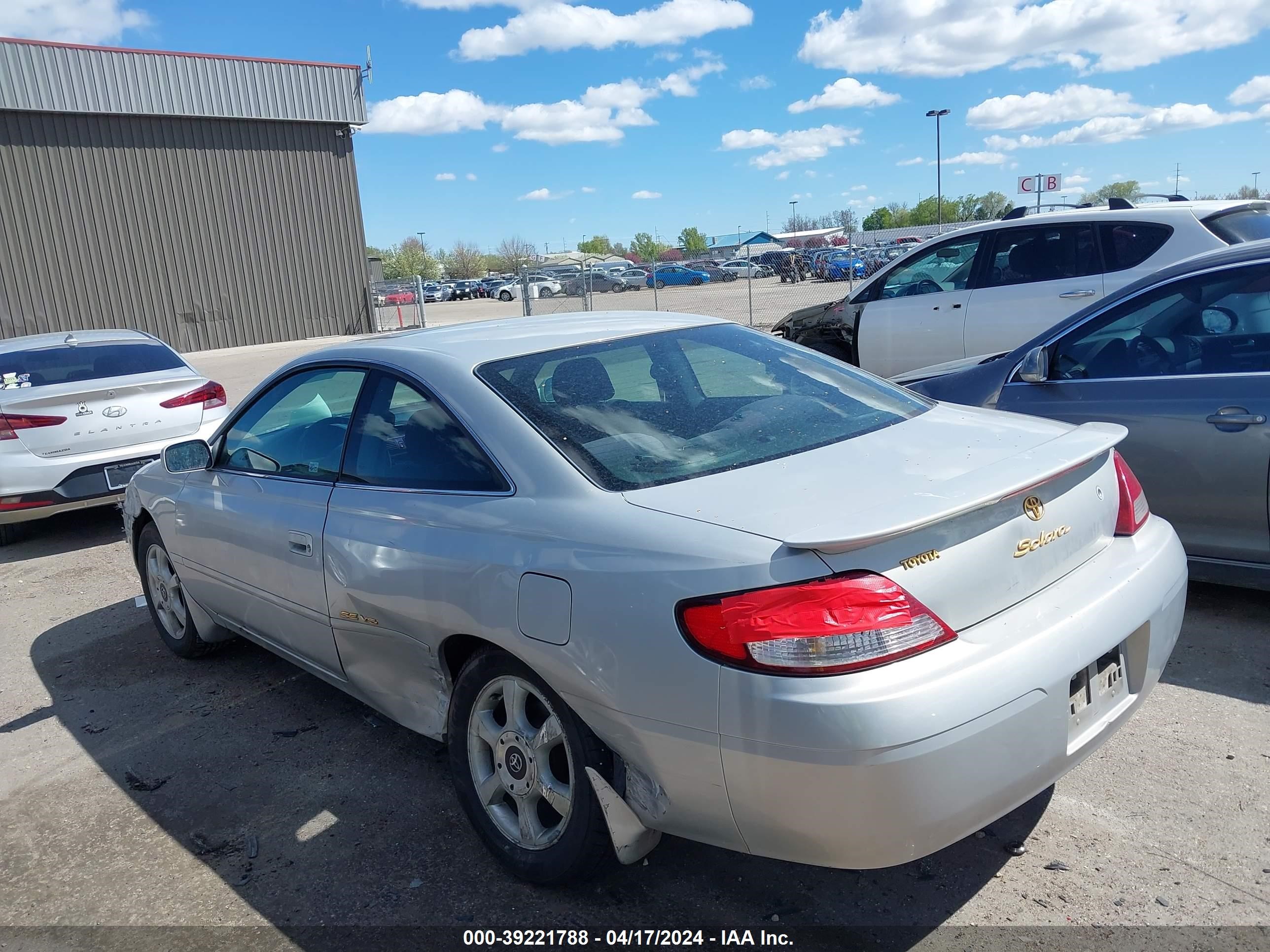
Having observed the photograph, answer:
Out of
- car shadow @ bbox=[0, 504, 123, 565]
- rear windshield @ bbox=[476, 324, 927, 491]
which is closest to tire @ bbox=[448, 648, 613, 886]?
rear windshield @ bbox=[476, 324, 927, 491]

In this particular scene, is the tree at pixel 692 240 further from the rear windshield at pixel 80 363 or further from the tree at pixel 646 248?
the rear windshield at pixel 80 363

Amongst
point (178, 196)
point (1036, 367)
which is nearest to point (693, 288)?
point (178, 196)

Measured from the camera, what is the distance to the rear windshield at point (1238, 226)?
7.02 meters

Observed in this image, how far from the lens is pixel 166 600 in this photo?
482 cm

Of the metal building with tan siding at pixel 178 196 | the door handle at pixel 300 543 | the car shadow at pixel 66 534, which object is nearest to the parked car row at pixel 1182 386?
the door handle at pixel 300 543

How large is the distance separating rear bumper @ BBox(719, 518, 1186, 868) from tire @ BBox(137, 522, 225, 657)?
3306 mm

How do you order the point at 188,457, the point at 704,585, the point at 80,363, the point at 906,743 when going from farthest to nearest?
the point at 80,363, the point at 188,457, the point at 704,585, the point at 906,743

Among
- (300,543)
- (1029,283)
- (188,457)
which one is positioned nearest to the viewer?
(300,543)

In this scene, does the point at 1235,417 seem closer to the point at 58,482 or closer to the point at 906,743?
the point at 906,743

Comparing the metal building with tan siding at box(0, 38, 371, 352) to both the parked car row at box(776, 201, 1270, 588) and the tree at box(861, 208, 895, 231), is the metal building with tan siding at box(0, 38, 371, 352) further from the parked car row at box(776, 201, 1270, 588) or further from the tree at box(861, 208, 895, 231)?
the tree at box(861, 208, 895, 231)

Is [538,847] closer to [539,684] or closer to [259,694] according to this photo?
[539,684]

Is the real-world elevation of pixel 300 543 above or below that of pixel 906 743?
above

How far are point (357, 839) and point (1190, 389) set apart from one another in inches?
150

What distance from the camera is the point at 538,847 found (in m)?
2.76
